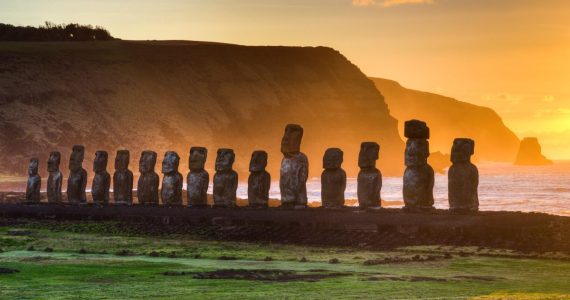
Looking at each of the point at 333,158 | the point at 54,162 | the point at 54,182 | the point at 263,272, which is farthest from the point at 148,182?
the point at 263,272

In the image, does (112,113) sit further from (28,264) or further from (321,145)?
(28,264)

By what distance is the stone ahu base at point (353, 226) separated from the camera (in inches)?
1008

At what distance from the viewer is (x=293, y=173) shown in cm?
3372

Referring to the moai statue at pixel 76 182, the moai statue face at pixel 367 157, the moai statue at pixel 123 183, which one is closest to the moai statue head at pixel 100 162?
the moai statue at pixel 76 182

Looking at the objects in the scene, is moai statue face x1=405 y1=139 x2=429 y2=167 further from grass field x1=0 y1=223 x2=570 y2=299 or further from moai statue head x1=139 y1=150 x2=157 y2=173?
moai statue head x1=139 y1=150 x2=157 y2=173

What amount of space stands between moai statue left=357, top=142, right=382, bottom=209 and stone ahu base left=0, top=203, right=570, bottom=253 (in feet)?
1.74

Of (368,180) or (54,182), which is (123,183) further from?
(368,180)

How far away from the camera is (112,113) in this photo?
440 ft

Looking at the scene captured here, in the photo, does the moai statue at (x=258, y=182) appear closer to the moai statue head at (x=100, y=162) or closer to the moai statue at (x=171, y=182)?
the moai statue at (x=171, y=182)

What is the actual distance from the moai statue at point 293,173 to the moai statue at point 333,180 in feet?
3.50

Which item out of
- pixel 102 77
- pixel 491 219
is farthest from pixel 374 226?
pixel 102 77

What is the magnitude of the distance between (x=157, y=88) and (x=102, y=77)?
29.6ft

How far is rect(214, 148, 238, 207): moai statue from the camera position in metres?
35.9

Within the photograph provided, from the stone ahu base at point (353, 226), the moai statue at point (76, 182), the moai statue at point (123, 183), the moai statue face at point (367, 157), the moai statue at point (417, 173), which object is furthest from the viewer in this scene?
the moai statue at point (76, 182)
